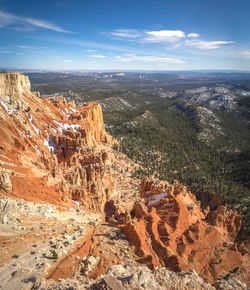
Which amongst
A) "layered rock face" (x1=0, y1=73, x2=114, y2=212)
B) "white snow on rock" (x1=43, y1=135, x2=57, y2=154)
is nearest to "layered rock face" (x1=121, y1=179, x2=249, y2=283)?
"layered rock face" (x1=0, y1=73, x2=114, y2=212)

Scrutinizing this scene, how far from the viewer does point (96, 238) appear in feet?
53.3

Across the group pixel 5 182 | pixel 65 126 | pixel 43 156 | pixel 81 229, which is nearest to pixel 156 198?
pixel 81 229

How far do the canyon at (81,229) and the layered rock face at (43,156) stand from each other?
0.52 feet

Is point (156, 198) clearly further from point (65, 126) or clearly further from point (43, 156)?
point (65, 126)

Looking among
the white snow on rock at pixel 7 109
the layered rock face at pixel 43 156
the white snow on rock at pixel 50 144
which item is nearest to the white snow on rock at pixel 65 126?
the layered rock face at pixel 43 156

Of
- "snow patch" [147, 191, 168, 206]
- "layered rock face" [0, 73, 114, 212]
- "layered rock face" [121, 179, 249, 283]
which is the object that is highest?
"layered rock face" [0, 73, 114, 212]

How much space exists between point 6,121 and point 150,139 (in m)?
83.9

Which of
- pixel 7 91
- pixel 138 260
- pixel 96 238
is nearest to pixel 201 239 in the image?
pixel 138 260

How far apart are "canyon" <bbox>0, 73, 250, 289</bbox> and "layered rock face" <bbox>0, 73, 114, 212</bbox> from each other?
0.16 metres

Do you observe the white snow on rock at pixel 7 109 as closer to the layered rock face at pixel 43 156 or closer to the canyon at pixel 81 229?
the layered rock face at pixel 43 156

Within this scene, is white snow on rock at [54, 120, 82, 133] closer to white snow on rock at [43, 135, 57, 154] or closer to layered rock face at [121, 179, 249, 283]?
white snow on rock at [43, 135, 57, 154]

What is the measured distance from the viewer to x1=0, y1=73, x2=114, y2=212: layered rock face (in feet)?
71.4

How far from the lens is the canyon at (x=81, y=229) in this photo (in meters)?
11.4

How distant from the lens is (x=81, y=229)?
57.1 ft
